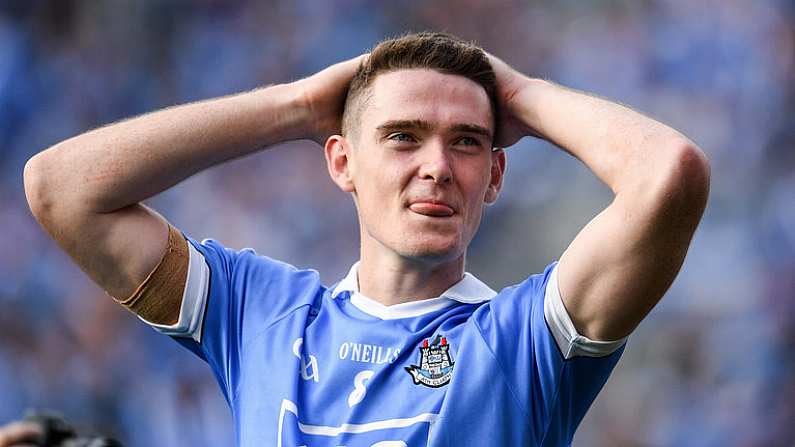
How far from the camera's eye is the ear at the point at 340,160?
312 cm

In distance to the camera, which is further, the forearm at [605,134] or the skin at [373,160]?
the skin at [373,160]

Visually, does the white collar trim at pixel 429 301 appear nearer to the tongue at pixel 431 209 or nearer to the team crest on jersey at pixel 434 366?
the team crest on jersey at pixel 434 366

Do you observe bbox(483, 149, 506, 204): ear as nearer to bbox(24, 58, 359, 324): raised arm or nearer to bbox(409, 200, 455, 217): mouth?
bbox(409, 200, 455, 217): mouth

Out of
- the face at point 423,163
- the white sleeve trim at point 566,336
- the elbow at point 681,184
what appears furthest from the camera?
the face at point 423,163

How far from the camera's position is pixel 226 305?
3014 mm

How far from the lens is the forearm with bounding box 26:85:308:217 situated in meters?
2.90

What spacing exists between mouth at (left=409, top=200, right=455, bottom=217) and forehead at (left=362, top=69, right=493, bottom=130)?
0.72ft

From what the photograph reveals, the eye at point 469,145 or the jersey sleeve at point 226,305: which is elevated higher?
the eye at point 469,145

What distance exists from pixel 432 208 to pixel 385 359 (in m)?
0.40

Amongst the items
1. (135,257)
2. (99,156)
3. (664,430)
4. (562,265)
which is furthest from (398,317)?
(664,430)

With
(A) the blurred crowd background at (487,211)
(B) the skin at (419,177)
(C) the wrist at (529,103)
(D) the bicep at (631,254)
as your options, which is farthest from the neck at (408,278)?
(A) the blurred crowd background at (487,211)

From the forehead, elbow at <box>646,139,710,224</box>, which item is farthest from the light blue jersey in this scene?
the forehead

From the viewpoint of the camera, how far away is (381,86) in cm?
304

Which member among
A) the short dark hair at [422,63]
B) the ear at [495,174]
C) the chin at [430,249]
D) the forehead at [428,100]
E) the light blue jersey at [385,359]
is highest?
the short dark hair at [422,63]
